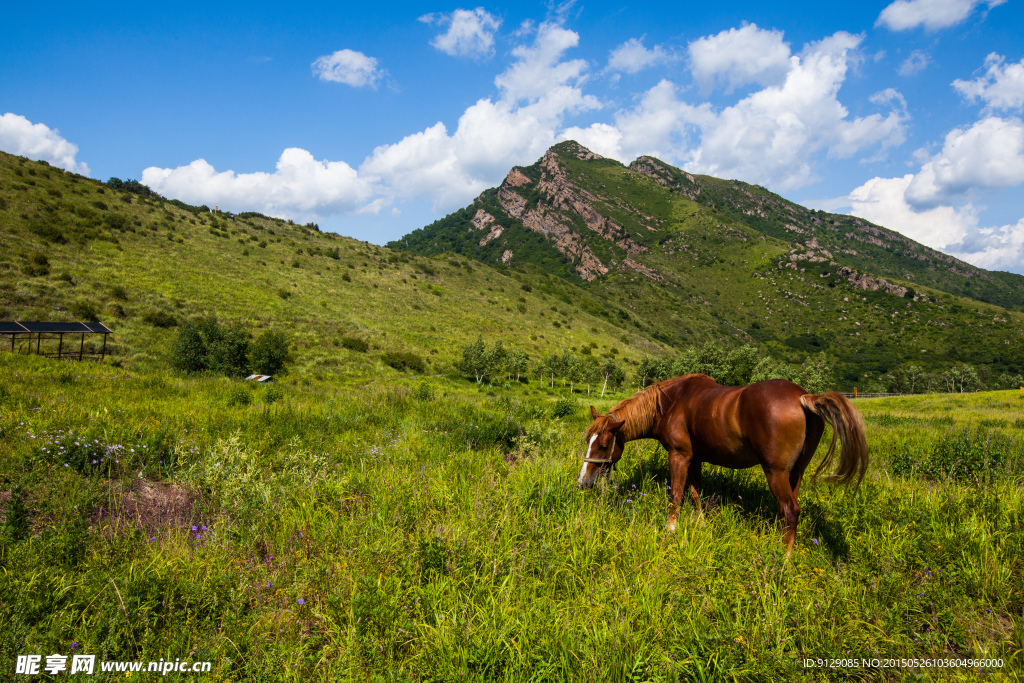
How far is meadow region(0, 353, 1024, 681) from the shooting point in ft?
7.66

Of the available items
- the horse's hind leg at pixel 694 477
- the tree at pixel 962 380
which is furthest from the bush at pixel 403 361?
the tree at pixel 962 380

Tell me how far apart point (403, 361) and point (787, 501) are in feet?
93.2

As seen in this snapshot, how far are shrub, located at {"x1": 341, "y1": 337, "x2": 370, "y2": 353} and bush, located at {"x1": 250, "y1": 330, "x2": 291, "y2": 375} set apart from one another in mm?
5619

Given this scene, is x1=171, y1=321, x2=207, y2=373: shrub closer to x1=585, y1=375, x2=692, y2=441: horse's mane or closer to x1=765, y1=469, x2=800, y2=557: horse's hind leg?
x1=585, y1=375, x2=692, y2=441: horse's mane

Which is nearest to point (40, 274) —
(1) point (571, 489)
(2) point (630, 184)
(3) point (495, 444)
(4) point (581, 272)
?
(3) point (495, 444)

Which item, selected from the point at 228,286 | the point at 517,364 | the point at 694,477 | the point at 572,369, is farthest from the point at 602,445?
the point at 228,286

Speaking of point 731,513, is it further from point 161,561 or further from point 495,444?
point 161,561

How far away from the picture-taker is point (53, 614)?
2.41 m

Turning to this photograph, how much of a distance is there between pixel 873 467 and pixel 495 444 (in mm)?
6718

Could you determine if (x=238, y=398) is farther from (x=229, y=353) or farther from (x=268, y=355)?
(x=229, y=353)

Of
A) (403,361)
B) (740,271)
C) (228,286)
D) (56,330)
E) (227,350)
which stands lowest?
(227,350)

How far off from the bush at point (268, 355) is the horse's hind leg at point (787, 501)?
86.7 feet

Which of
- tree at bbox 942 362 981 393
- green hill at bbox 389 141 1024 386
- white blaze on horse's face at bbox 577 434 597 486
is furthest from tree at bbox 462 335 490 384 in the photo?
tree at bbox 942 362 981 393

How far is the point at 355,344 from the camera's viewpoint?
102 feet
